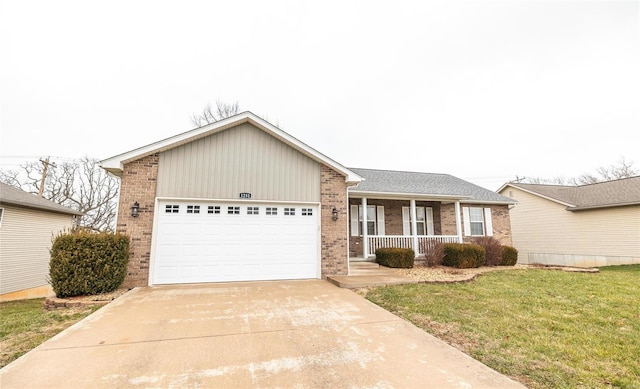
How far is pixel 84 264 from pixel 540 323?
29.7 feet

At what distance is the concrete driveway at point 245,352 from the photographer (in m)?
2.65

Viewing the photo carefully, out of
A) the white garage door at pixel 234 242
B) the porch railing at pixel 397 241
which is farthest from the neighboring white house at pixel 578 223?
the white garage door at pixel 234 242

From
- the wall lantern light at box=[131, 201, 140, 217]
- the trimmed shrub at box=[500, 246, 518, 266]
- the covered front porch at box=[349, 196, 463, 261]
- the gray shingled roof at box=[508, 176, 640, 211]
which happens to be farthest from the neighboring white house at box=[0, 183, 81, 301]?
the gray shingled roof at box=[508, 176, 640, 211]

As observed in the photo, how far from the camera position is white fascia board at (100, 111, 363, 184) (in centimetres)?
730

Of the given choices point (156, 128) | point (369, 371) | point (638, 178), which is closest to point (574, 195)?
point (638, 178)

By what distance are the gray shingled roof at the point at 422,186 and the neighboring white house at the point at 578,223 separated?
492 centimetres

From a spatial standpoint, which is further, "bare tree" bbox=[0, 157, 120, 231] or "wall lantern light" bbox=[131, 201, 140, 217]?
"bare tree" bbox=[0, 157, 120, 231]

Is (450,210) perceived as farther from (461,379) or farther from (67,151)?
(67,151)

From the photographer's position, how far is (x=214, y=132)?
8094 millimetres

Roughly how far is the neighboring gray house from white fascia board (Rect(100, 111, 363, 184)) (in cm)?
3

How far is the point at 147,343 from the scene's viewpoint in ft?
11.7

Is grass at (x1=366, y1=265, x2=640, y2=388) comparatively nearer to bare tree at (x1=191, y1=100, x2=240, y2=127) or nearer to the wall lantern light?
the wall lantern light

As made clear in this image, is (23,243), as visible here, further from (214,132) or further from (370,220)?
(370,220)

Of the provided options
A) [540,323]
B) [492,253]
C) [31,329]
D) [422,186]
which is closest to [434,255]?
[492,253]
